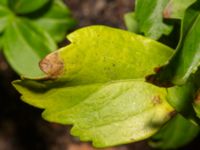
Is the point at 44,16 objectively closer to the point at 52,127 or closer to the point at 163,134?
the point at 163,134

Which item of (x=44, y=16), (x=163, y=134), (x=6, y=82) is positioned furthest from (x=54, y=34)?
(x=6, y=82)

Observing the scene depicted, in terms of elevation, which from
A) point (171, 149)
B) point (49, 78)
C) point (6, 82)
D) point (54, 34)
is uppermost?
point (49, 78)

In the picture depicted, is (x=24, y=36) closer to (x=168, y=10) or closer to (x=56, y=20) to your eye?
(x=56, y=20)

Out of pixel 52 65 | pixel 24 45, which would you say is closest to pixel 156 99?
pixel 52 65

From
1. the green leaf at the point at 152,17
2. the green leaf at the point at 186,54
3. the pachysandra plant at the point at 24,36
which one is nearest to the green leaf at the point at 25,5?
the pachysandra plant at the point at 24,36

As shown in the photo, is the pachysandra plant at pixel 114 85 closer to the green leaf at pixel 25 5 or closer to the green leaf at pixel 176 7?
the green leaf at pixel 176 7

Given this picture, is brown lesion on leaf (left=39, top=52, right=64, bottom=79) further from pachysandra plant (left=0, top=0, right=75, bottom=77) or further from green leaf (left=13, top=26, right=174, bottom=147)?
pachysandra plant (left=0, top=0, right=75, bottom=77)
